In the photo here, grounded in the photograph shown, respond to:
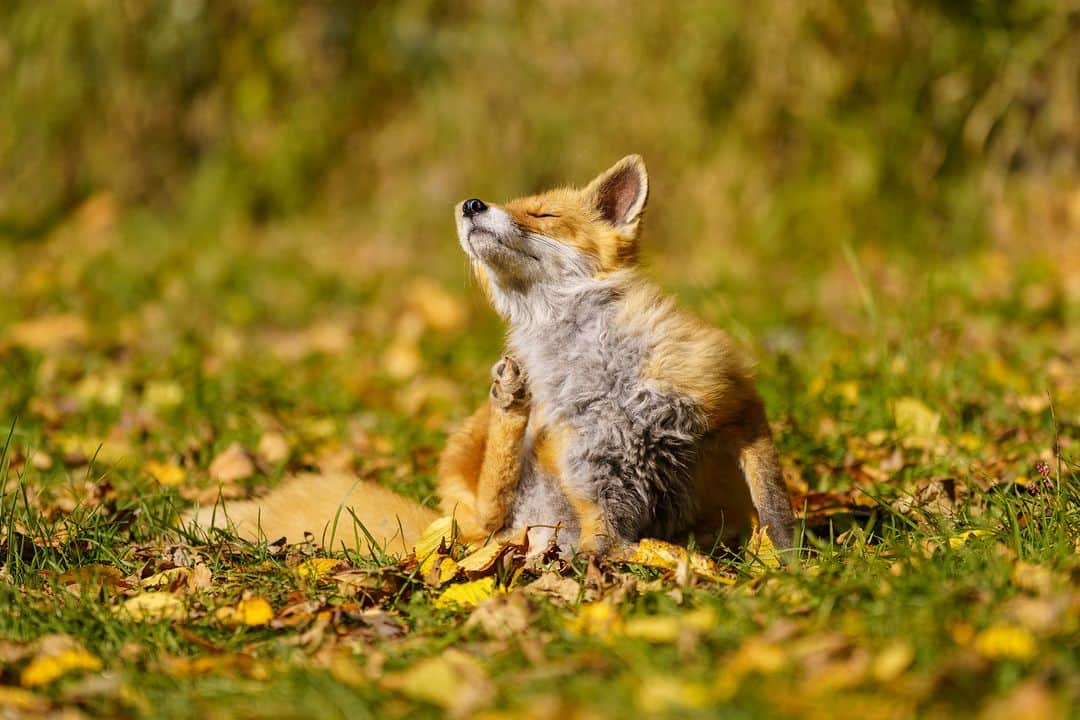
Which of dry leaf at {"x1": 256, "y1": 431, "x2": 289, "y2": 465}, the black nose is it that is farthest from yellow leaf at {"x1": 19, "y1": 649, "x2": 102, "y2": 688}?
dry leaf at {"x1": 256, "y1": 431, "x2": 289, "y2": 465}

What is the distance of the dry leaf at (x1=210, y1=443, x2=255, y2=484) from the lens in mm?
4691

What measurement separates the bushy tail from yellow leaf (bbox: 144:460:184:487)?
1.49 feet

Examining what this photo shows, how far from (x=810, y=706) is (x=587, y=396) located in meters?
1.66

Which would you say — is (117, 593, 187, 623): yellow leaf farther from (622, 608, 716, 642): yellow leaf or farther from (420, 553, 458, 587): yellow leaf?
(622, 608, 716, 642): yellow leaf

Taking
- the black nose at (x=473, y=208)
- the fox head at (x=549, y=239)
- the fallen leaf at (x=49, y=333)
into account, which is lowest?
the fallen leaf at (x=49, y=333)

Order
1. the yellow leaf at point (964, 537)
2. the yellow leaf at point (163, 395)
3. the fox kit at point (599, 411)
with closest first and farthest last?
the yellow leaf at point (964, 537)
the fox kit at point (599, 411)
the yellow leaf at point (163, 395)

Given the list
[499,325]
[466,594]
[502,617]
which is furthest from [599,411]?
[499,325]

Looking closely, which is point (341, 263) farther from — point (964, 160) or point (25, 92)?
point (964, 160)

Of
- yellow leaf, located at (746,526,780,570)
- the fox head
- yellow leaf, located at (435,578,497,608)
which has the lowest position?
yellow leaf, located at (746,526,780,570)

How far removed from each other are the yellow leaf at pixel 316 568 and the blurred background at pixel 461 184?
61.2 inches

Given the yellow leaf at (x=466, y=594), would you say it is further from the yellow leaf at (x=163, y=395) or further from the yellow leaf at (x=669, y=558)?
the yellow leaf at (x=163, y=395)

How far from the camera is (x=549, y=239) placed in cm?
389

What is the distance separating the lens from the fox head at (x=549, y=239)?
12.7 ft

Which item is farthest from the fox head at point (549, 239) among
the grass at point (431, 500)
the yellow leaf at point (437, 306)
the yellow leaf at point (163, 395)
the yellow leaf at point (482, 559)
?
the yellow leaf at point (437, 306)
